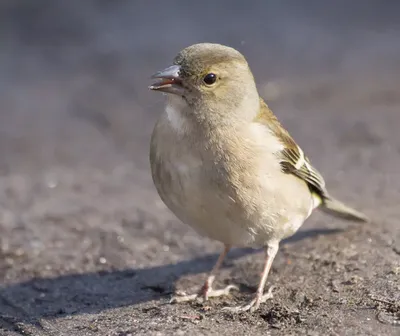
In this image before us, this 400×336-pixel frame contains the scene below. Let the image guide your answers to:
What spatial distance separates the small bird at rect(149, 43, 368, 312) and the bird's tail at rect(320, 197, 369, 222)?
105cm

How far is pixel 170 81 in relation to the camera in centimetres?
493

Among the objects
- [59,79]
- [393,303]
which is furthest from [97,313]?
[59,79]

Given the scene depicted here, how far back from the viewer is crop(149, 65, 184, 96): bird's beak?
4.90 meters

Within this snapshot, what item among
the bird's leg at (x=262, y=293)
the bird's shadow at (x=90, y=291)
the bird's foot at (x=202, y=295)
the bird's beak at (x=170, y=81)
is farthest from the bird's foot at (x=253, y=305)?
the bird's beak at (x=170, y=81)

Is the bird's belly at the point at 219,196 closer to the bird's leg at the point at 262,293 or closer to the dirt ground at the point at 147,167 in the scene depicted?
the bird's leg at the point at 262,293

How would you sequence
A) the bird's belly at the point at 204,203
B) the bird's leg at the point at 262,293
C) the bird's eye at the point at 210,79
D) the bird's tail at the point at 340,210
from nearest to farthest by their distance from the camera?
the bird's belly at the point at 204,203, the bird's eye at the point at 210,79, the bird's leg at the point at 262,293, the bird's tail at the point at 340,210

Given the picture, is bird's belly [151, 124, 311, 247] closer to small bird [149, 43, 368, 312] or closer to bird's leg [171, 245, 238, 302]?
small bird [149, 43, 368, 312]

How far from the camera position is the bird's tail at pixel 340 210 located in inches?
249

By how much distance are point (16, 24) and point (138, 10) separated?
1888 mm

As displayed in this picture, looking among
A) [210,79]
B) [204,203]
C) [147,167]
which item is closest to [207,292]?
[204,203]

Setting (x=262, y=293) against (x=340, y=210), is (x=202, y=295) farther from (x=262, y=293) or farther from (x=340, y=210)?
(x=340, y=210)

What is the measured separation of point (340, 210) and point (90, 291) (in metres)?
2.02

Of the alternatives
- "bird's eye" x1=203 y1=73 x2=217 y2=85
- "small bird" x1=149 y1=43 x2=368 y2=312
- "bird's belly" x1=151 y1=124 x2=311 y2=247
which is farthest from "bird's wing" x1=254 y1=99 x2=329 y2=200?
"bird's eye" x1=203 y1=73 x2=217 y2=85

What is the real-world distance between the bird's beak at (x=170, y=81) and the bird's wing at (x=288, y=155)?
0.62 meters
